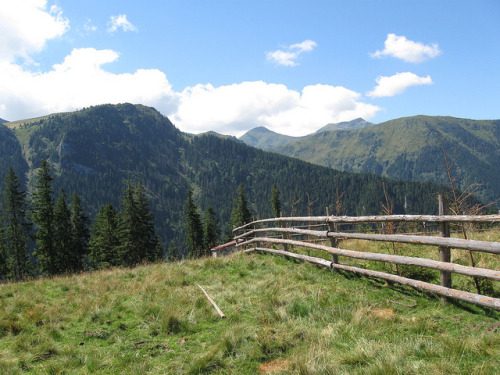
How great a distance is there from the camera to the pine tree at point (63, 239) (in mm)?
37781

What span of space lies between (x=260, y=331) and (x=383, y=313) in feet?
6.63

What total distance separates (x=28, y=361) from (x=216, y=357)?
9.86ft

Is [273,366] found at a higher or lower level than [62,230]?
higher

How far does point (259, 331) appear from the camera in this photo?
463 cm

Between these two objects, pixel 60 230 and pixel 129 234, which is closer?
pixel 129 234

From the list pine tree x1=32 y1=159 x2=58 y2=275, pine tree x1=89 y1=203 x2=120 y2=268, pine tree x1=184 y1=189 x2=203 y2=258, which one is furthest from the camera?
pine tree x1=184 y1=189 x2=203 y2=258

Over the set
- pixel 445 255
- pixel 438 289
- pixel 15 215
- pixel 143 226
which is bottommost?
pixel 143 226

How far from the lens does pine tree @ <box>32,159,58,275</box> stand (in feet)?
117

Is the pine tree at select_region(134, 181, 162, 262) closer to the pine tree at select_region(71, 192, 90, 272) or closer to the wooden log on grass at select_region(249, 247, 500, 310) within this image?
the pine tree at select_region(71, 192, 90, 272)

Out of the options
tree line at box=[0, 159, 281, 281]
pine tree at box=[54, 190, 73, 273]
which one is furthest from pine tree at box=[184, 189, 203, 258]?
pine tree at box=[54, 190, 73, 273]

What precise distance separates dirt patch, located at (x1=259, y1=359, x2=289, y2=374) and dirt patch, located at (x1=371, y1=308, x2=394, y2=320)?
6.00 ft

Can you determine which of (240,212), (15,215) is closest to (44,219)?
(15,215)

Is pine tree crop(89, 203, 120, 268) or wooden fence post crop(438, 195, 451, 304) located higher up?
wooden fence post crop(438, 195, 451, 304)

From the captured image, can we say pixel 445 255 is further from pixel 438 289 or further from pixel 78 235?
pixel 78 235
